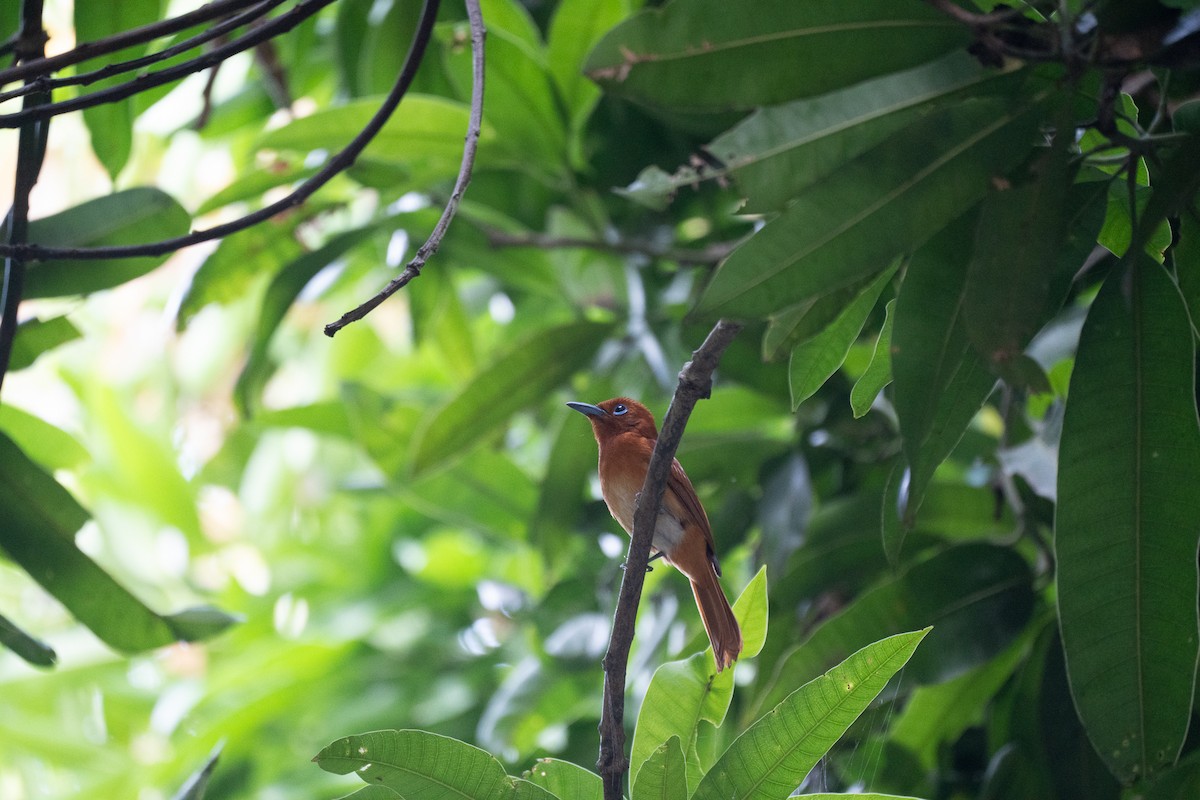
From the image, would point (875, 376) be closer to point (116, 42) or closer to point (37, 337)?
point (116, 42)

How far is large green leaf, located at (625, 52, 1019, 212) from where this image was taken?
139 centimetres

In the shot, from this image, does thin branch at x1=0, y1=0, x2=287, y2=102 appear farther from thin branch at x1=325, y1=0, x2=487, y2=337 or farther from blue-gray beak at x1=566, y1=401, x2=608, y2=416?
blue-gray beak at x1=566, y1=401, x2=608, y2=416

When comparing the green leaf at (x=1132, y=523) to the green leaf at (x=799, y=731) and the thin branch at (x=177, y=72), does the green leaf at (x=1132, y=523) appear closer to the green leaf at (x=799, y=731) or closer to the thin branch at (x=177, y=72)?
the green leaf at (x=799, y=731)

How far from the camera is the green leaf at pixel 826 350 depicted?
1.58 m

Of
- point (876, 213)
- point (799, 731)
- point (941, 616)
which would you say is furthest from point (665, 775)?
point (941, 616)

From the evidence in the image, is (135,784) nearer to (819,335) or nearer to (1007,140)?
(819,335)

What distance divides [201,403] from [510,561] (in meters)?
1.79

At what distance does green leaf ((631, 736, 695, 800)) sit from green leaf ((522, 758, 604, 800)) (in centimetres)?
17

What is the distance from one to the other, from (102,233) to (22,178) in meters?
0.41

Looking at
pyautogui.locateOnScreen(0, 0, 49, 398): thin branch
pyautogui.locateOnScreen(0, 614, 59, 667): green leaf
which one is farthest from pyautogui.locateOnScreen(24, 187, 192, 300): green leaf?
pyautogui.locateOnScreen(0, 614, 59, 667): green leaf

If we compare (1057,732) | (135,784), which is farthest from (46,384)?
(1057,732)

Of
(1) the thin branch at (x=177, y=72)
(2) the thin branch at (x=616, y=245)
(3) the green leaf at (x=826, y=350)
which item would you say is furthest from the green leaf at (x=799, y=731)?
(2) the thin branch at (x=616, y=245)

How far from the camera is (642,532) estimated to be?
146 centimetres

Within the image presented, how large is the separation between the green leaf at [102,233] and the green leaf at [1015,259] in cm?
156
